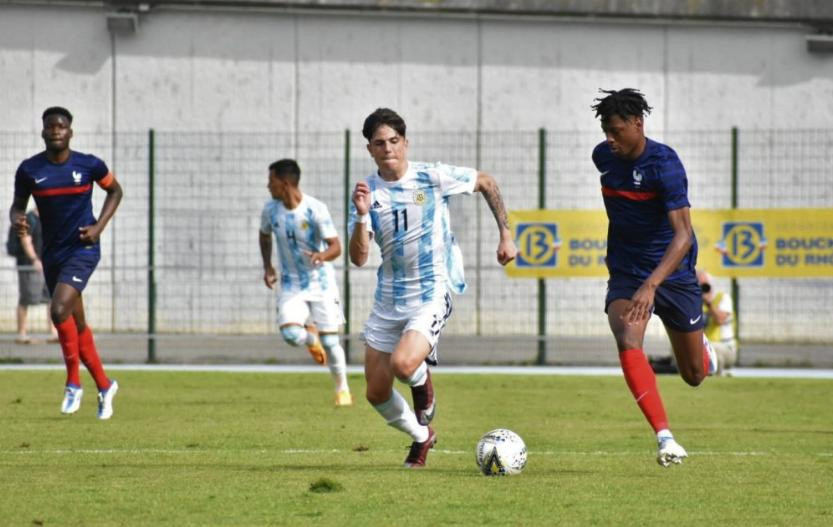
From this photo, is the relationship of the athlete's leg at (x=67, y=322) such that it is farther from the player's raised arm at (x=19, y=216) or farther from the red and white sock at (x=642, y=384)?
the red and white sock at (x=642, y=384)

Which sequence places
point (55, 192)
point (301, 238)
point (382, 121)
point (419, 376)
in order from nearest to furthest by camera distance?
point (382, 121) < point (419, 376) < point (55, 192) < point (301, 238)

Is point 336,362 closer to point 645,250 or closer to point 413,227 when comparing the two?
point 413,227

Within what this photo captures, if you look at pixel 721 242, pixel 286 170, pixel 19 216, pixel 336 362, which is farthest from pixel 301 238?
pixel 721 242

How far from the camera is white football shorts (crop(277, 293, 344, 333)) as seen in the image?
584 inches

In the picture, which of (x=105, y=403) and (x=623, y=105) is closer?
(x=623, y=105)

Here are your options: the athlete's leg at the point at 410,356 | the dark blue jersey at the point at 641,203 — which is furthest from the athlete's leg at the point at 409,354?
the dark blue jersey at the point at 641,203

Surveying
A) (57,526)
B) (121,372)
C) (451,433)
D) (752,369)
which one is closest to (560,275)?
(752,369)

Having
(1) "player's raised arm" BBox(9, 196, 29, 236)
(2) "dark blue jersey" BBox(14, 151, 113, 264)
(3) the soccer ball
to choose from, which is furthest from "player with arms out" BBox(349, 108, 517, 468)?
(1) "player's raised arm" BBox(9, 196, 29, 236)

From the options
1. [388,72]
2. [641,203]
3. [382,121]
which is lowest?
[641,203]

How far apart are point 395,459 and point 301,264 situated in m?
4.84

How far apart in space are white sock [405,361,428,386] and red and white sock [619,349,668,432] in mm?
1213

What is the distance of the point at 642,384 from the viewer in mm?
9336

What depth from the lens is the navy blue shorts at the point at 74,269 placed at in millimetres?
12734

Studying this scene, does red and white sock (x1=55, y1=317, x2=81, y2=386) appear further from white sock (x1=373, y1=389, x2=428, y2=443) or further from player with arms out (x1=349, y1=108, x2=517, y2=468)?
white sock (x1=373, y1=389, x2=428, y2=443)
